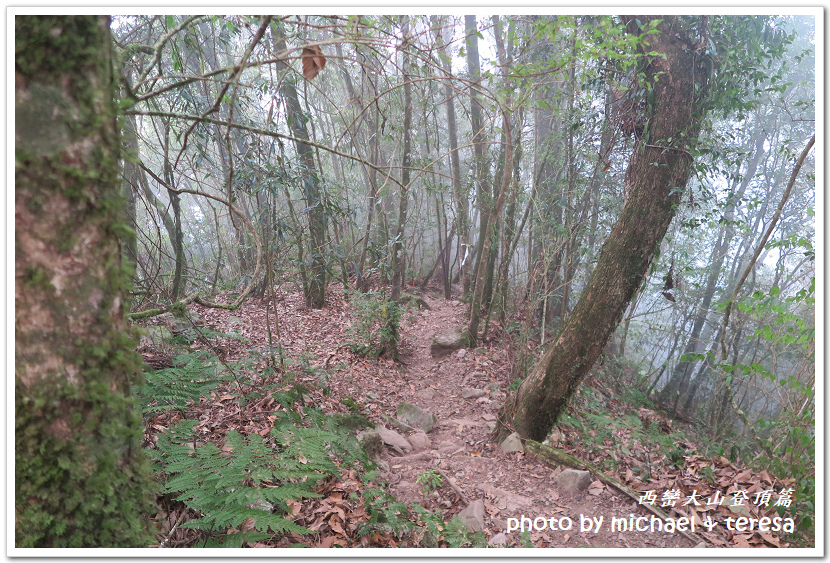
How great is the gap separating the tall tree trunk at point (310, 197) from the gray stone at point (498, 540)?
3.52 m

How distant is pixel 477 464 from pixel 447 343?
3.52 meters

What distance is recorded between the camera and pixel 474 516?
2.54 meters

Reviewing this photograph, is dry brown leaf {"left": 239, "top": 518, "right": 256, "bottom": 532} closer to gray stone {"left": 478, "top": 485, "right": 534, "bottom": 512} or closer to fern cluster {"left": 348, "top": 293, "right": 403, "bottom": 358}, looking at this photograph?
gray stone {"left": 478, "top": 485, "right": 534, "bottom": 512}

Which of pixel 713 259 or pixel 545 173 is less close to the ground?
pixel 545 173

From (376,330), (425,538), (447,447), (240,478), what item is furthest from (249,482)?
(376,330)

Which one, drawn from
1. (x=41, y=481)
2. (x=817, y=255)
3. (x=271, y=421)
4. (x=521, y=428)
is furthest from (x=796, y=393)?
(x=41, y=481)

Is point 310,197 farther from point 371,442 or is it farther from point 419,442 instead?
point 419,442

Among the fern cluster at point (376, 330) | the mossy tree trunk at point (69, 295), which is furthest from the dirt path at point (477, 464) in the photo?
the mossy tree trunk at point (69, 295)

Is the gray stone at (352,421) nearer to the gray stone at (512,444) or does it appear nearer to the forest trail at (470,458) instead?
the forest trail at (470,458)

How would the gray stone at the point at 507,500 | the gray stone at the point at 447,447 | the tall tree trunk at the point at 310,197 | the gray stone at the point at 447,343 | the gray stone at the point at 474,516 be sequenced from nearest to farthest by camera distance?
the gray stone at the point at 474,516
the gray stone at the point at 507,500
the gray stone at the point at 447,447
the tall tree trunk at the point at 310,197
the gray stone at the point at 447,343

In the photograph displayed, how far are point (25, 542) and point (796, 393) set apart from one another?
4.15 meters

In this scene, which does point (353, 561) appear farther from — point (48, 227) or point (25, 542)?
point (48, 227)

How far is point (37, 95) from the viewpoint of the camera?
3.17 feet

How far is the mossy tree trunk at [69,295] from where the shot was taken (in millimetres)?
981
